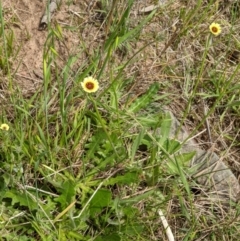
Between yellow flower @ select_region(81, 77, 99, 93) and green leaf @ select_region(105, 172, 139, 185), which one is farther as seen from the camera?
green leaf @ select_region(105, 172, 139, 185)

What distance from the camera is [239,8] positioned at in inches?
84.7

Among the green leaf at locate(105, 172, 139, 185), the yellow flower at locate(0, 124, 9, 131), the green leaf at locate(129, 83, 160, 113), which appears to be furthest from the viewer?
the green leaf at locate(129, 83, 160, 113)

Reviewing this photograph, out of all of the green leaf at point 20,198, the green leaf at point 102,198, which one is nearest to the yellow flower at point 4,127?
the green leaf at point 20,198

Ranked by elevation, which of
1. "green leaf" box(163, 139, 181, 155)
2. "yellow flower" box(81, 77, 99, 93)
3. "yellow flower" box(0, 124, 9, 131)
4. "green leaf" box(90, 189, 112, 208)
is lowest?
"green leaf" box(90, 189, 112, 208)

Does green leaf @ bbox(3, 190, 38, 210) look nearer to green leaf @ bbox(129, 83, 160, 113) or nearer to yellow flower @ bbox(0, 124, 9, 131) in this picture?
yellow flower @ bbox(0, 124, 9, 131)

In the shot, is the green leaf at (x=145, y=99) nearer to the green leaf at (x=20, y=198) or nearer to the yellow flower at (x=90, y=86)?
the yellow flower at (x=90, y=86)

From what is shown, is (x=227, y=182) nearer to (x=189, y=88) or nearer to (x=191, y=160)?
(x=191, y=160)

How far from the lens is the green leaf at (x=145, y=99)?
1.78 metres

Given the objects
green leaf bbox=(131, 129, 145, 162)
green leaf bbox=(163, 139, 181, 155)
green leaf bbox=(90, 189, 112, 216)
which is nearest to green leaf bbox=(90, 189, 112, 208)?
green leaf bbox=(90, 189, 112, 216)

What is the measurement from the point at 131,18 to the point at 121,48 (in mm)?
168

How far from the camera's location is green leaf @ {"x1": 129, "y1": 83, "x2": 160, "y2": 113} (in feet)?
5.85

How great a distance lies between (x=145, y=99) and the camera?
1.79 meters

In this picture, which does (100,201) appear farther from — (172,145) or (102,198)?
(172,145)

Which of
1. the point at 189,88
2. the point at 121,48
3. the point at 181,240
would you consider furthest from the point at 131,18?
the point at 181,240
